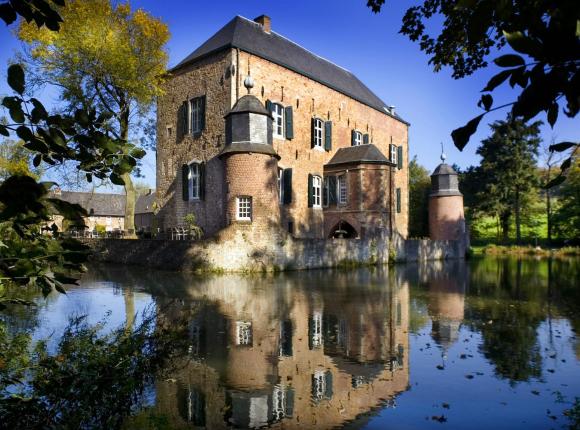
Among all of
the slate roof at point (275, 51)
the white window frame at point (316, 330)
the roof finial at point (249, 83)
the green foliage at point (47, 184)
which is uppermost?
the slate roof at point (275, 51)

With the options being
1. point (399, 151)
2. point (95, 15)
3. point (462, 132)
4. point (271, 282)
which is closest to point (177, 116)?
point (95, 15)

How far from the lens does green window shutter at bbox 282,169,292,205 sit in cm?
2273

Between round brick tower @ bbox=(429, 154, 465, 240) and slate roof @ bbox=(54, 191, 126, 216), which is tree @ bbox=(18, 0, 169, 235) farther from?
slate roof @ bbox=(54, 191, 126, 216)

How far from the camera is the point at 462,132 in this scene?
135 centimetres

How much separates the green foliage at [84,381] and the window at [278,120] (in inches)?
736

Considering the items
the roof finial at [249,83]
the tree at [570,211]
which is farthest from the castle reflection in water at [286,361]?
the tree at [570,211]

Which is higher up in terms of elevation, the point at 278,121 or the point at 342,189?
the point at 278,121

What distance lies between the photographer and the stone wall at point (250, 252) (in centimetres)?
1670

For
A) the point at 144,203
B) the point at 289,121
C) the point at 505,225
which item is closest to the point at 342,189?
the point at 289,121

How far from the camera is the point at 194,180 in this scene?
2234 centimetres

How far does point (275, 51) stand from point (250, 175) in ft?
30.1

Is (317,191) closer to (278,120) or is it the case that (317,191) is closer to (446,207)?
(278,120)

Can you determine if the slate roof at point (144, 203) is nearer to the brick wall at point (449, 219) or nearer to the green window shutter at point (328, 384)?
the brick wall at point (449, 219)

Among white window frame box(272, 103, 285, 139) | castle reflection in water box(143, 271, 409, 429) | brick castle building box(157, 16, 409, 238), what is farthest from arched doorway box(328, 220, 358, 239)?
castle reflection in water box(143, 271, 409, 429)
